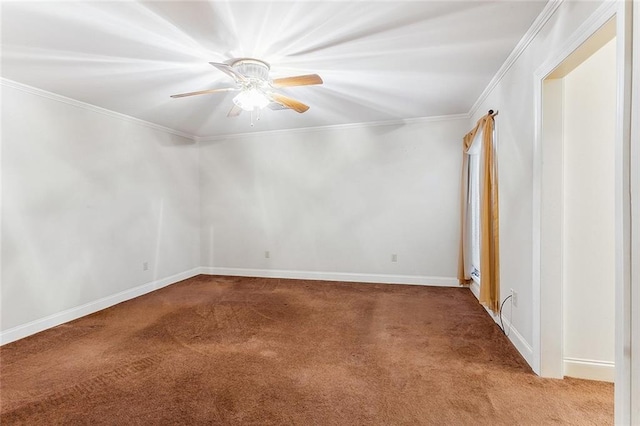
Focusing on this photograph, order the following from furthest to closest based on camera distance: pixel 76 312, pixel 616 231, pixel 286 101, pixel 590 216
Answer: pixel 76 312, pixel 286 101, pixel 590 216, pixel 616 231

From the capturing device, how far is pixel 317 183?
478cm

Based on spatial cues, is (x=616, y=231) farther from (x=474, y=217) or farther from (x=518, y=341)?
(x=474, y=217)

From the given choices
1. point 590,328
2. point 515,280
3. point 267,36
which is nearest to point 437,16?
point 267,36

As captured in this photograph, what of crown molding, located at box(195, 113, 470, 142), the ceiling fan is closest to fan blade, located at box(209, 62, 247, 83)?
the ceiling fan

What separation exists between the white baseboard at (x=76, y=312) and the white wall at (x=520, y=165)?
433 centimetres

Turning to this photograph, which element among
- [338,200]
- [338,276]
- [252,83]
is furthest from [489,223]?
[252,83]

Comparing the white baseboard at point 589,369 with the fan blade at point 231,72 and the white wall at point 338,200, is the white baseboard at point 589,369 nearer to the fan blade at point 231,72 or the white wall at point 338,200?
the white wall at point 338,200

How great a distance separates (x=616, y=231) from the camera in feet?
4.33

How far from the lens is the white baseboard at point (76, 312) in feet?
9.16

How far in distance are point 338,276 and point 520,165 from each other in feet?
9.91

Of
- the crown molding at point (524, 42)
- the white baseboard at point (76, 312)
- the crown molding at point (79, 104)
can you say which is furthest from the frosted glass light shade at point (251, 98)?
the white baseboard at point (76, 312)

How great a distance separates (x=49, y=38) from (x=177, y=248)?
3.26 m

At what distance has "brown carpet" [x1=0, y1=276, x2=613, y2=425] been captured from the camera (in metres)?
1.75

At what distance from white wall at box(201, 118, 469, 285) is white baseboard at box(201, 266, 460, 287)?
0.03 meters
